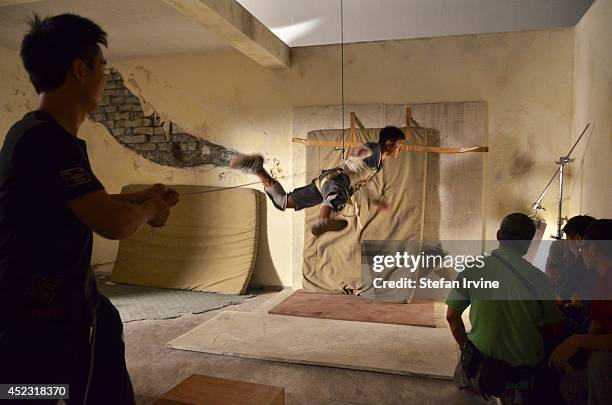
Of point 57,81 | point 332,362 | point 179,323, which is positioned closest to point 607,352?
point 332,362

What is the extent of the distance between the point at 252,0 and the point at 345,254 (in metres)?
2.65

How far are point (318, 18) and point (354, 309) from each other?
9.47ft

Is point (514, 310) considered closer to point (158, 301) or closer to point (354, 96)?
point (354, 96)

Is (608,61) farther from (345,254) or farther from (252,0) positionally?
(252,0)

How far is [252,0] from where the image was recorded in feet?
13.5

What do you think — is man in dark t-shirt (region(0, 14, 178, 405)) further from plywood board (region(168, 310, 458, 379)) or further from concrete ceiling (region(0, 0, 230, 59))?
concrete ceiling (region(0, 0, 230, 59))

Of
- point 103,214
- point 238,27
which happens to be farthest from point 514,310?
point 238,27

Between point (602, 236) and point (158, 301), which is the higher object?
point (602, 236)

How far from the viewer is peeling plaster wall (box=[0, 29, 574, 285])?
4020mm

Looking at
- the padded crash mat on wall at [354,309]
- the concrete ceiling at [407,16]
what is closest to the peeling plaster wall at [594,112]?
the concrete ceiling at [407,16]

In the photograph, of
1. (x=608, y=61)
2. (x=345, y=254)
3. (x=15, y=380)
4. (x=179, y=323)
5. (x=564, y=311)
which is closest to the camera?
(x=15, y=380)

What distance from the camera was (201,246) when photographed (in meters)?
4.75

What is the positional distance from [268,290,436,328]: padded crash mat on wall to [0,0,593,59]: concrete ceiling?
268cm

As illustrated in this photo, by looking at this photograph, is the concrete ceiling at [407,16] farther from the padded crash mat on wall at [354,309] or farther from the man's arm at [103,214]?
the man's arm at [103,214]
